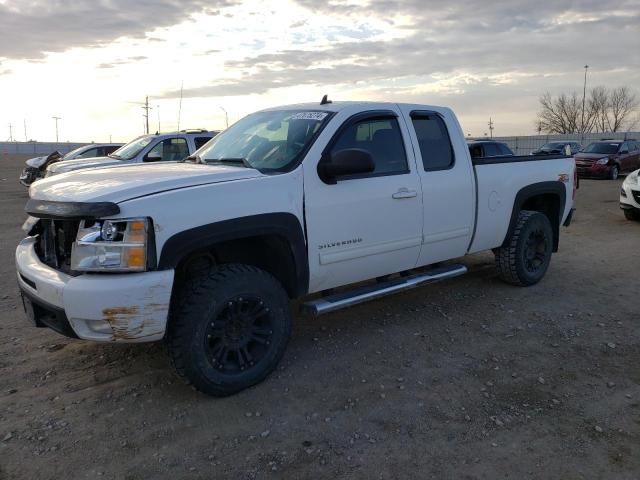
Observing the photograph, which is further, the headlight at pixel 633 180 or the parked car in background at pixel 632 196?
the headlight at pixel 633 180

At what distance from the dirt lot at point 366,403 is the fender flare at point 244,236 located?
33.7 inches

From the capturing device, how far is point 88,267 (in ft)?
10.6

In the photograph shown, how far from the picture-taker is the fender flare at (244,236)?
331cm

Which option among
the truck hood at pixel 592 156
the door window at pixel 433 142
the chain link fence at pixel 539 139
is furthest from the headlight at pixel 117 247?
the chain link fence at pixel 539 139

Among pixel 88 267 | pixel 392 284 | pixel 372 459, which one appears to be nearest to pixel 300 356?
pixel 392 284

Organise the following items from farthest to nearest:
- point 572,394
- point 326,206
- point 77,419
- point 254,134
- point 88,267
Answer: point 254,134
point 326,206
point 572,394
point 77,419
point 88,267

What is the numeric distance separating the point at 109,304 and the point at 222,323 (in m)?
0.77

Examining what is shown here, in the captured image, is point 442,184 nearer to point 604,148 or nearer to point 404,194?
point 404,194

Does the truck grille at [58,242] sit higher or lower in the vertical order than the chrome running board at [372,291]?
higher

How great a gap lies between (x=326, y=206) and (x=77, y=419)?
7.10 feet

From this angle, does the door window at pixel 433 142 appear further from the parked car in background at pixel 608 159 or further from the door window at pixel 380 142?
the parked car in background at pixel 608 159

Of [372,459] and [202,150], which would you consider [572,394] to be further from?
[202,150]

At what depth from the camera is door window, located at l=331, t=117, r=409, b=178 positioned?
4.42 m

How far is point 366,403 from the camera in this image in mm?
3631
